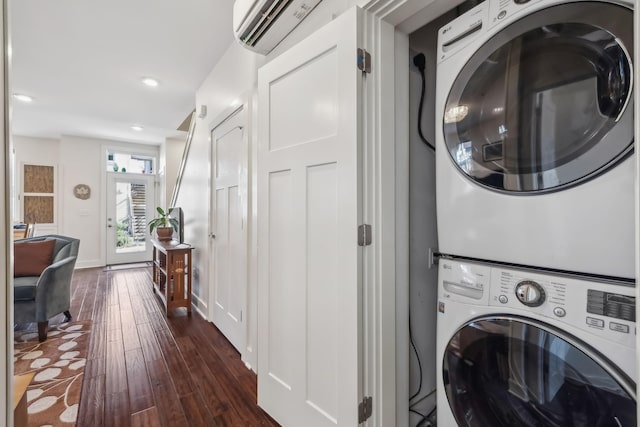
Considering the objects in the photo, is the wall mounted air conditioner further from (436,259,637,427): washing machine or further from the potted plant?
the potted plant

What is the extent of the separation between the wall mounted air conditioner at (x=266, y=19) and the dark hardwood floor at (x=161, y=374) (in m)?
2.11

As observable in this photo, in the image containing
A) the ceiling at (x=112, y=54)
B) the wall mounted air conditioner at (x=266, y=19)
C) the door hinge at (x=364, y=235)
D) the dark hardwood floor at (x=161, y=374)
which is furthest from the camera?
the ceiling at (x=112, y=54)

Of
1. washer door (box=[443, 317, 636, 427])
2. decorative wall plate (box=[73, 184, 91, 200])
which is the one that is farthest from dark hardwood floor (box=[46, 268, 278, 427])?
decorative wall plate (box=[73, 184, 91, 200])

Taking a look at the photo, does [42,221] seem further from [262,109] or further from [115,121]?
[262,109]

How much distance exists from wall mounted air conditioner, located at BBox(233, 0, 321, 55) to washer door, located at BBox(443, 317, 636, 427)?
1.62 metres

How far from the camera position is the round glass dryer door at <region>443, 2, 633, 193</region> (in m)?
0.71

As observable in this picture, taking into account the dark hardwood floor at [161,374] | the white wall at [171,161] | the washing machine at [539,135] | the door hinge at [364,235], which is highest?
the white wall at [171,161]

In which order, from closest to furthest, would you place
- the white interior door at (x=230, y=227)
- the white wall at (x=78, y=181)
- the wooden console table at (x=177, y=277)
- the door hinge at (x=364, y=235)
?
the door hinge at (x=364, y=235), the white interior door at (x=230, y=227), the wooden console table at (x=177, y=277), the white wall at (x=78, y=181)

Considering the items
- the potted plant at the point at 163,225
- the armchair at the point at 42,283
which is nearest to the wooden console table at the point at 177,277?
the potted plant at the point at 163,225

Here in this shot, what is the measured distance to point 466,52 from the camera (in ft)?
3.31

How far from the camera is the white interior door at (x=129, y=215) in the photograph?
18.8 feet

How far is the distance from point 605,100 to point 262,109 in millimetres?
1369

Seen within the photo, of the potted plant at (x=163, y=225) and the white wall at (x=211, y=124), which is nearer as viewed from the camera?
the white wall at (x=211, y=124)

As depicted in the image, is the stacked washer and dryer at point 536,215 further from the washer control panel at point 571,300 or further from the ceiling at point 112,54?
the ceiling at point 112,54
